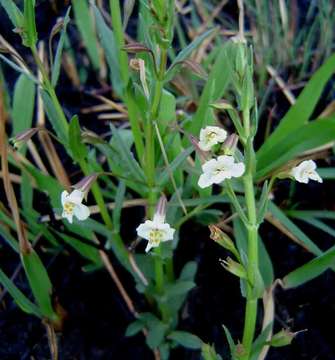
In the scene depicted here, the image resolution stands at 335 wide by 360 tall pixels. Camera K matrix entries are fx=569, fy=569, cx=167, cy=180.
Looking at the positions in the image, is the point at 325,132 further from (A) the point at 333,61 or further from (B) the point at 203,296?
(B) the point at 203,296

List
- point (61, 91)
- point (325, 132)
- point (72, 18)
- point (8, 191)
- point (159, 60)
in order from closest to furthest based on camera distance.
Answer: point (159, 60), point (8, 191), point (325, 132), point (61, 91), point (72, 18)

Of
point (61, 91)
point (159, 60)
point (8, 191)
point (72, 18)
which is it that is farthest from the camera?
point (72, 18)

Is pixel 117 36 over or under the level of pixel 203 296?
over

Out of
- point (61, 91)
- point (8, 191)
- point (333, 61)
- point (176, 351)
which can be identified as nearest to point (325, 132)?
point (333, 61)

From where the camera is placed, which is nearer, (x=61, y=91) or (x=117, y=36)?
(x=117, y=36)

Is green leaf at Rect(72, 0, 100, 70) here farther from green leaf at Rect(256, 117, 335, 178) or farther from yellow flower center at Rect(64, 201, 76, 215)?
yellow flower center at Rect(64, 201, 76, 215)

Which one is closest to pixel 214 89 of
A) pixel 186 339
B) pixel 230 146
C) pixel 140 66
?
pixel 140 66

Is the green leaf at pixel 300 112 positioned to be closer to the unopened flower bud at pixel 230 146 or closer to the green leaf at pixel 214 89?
the green leaf at pixel 214 89

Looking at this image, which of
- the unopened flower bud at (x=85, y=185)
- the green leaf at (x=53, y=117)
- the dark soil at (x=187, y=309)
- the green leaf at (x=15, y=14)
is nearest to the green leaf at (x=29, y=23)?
the green leaf at (x=15, y=14)
